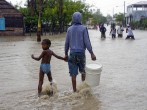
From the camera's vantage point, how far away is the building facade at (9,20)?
3891cm

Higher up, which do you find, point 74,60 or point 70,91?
point 74,60

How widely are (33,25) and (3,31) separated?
4900 millimetres

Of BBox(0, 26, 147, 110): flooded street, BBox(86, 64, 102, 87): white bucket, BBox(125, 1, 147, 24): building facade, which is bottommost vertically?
BBox(0, 26, 147, 110): flooded street

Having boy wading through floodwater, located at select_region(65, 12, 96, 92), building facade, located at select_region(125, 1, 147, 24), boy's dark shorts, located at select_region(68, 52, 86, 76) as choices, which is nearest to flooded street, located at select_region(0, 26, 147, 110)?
boy's dark shorts, located at select_region(68, 52, 86, 76)

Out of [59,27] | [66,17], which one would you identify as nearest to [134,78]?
[59,27]

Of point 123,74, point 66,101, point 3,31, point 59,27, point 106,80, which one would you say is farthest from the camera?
point 59,27

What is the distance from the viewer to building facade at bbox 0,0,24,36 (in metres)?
38.9

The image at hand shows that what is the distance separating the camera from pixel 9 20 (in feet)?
128

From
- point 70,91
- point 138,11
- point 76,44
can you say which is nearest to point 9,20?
point 70,91

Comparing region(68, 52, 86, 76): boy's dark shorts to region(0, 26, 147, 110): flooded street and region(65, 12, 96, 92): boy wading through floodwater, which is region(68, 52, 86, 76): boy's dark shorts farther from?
region(0, 26, 147, 110): flooded street

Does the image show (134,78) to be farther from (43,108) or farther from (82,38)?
(43,108)

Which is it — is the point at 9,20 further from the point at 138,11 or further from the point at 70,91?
the point at 138,11

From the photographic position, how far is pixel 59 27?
46781 mm

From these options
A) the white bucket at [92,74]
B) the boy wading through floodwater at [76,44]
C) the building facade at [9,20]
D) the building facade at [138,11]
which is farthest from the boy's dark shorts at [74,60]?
the building facade at [138,11]
